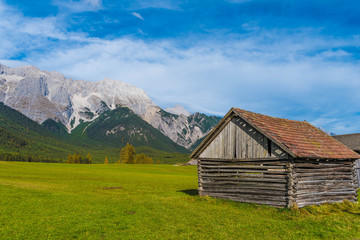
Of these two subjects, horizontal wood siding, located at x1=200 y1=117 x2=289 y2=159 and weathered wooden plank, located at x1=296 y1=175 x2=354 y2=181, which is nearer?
weathered wooden plank, located at x1=296 y1=175 x2=354 y2=181

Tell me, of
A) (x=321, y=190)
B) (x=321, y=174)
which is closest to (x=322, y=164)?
(x=321, y=174)

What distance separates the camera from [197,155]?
26703 millimetres

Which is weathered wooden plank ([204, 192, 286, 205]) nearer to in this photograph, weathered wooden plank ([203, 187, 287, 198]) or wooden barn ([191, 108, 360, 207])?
wooden barn ([191, 108, 360, 207])

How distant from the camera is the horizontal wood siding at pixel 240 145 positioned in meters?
21.8

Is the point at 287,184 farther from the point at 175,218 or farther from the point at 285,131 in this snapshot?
the point at 175,218

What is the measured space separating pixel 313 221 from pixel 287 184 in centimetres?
344

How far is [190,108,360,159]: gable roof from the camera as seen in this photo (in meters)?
20.9

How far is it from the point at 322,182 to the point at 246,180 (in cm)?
649

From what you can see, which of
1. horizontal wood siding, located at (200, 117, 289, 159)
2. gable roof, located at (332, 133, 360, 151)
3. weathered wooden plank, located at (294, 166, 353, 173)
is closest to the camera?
weathered wooden plank, located at (294, 166, 353, 173)

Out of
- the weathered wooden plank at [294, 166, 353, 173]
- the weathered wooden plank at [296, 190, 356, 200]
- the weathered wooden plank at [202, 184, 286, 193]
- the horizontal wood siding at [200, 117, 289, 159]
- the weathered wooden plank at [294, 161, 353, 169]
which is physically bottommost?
the weathered wooden plank at [296, 190, 356, 200]

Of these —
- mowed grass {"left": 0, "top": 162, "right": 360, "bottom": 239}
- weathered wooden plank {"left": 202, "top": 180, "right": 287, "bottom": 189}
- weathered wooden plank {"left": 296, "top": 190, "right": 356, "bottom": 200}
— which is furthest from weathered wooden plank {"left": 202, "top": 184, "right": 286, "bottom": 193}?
weathered wooden plank {"left": 296, "top": 190, "right": 356, "bottom": 200}

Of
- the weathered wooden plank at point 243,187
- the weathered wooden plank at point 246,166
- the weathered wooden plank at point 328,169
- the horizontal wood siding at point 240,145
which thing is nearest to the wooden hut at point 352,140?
the weathered wooden plank at point 328,169

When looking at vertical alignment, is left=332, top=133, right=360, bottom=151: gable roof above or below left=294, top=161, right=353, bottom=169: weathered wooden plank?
above

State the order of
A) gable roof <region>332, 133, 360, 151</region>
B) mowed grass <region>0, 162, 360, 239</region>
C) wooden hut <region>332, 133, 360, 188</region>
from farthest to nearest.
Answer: gable roof <region>332, 133, 360, 151</region> < wooden hut <region>332, 133, 360, 188</region> < mowed grass <region>0, 162, 360, 239</region>
